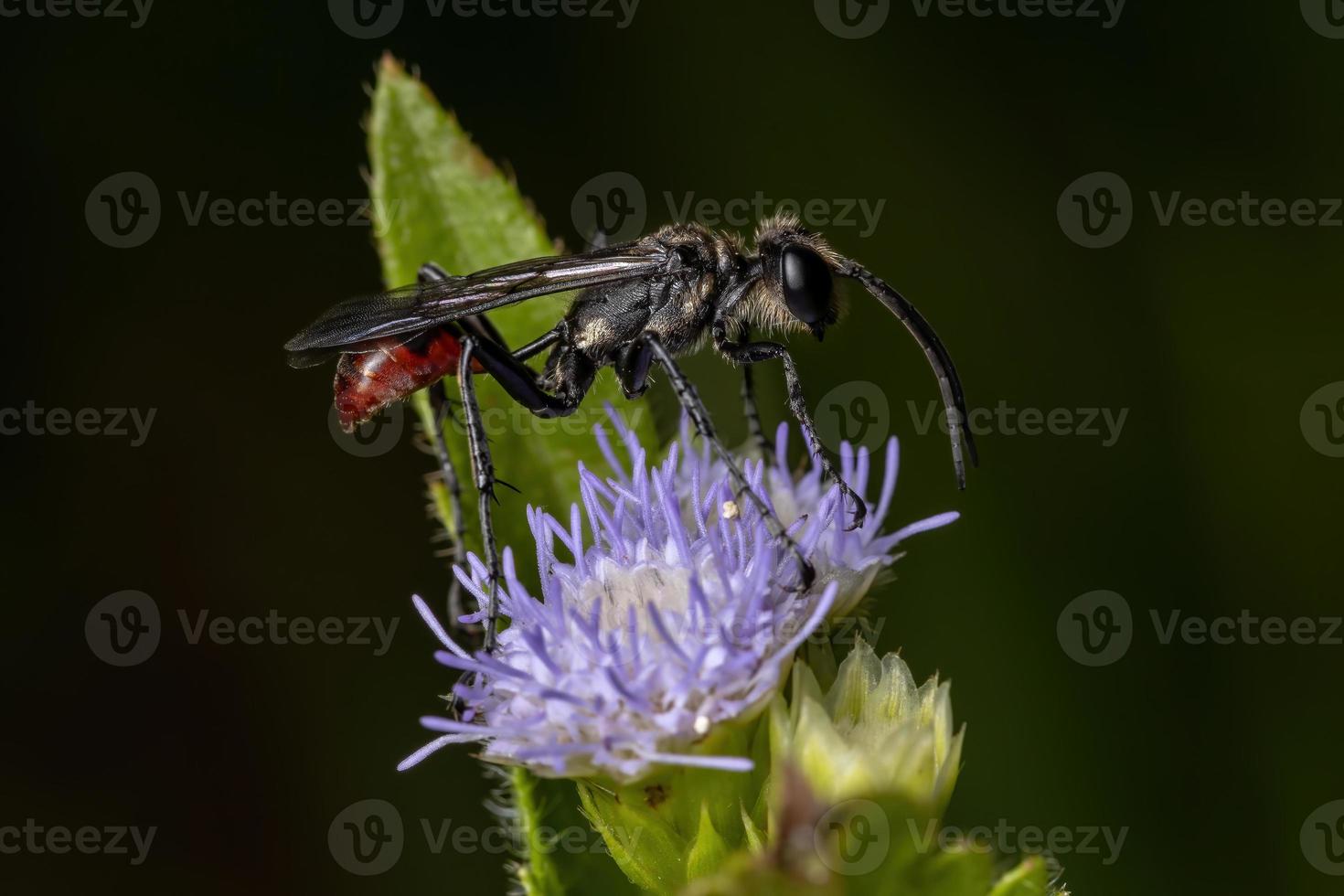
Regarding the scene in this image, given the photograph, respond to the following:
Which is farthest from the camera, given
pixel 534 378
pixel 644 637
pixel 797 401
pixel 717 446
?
pixel 534 378

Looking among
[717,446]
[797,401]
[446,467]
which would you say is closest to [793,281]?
[797,401]

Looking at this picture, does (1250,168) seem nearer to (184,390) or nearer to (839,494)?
(839,494)

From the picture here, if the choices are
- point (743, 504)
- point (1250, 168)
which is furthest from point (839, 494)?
point (1250, 168)

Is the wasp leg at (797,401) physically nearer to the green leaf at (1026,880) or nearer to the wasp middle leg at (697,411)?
the wasp middle leg at (697,411)

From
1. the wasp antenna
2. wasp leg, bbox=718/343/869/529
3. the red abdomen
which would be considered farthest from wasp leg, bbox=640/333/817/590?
the red abdomen

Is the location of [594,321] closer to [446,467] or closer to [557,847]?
[446,467]

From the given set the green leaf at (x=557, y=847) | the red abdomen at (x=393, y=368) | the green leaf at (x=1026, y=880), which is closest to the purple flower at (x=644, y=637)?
the green leaf at (x=557, y=847)
